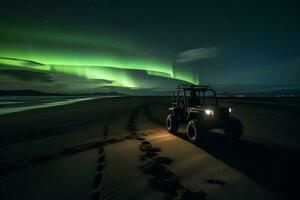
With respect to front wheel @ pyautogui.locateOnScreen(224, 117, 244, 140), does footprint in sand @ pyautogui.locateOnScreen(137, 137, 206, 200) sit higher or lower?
lower

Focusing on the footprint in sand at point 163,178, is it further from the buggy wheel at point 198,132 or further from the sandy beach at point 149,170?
the buggy wheel at point 198,132

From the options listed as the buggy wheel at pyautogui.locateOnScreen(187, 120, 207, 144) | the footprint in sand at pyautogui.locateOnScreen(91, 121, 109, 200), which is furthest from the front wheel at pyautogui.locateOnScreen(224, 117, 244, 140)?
the footprint in sand at pyautogui.locateOnScreen(91, 121, 109, 200)

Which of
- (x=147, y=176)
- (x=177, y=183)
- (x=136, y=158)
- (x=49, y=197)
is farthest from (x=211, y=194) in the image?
(x=49, y=197)

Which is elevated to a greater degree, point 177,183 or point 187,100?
point 187,100

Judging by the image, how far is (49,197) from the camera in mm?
3652

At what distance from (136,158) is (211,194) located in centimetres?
Answer: 255

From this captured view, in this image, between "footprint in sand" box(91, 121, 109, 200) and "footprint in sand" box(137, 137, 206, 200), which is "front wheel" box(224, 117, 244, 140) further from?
"footprint in sand" box(91, 121, 109, 200)

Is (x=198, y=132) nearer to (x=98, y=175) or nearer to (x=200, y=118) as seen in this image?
(x=200, y=118)

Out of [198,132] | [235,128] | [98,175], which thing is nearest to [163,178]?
[98,175]

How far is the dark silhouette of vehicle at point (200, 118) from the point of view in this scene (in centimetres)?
716

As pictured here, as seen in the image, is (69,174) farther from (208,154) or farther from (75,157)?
(208,154)

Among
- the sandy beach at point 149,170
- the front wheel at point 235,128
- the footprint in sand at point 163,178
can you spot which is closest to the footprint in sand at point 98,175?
the sandy beach at point 149,170

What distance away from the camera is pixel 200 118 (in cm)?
733

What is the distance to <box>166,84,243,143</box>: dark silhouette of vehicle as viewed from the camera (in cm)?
716
